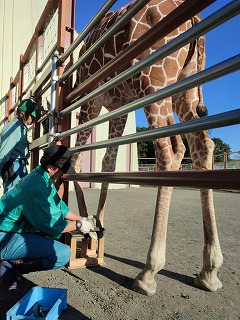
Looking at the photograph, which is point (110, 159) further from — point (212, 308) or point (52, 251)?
point (212, 308)

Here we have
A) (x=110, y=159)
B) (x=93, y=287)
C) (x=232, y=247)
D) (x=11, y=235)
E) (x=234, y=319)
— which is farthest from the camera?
(x=110, y=159)

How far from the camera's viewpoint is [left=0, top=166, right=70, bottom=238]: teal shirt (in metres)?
2.08

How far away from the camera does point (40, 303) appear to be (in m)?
1.90

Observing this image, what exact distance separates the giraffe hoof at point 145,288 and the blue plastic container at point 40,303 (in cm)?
57

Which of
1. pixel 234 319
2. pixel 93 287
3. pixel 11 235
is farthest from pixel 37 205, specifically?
pixel 234 319

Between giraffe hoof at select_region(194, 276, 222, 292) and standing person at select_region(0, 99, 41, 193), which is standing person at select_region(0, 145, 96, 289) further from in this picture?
standing person at select_region(0, 99, 41, 193)

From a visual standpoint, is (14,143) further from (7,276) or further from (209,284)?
(209,284)

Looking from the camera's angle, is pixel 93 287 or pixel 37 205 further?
pixel 93 287

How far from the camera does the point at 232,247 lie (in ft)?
11.3

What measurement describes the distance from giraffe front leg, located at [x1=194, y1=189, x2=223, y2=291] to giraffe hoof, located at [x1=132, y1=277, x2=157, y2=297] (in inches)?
15.2

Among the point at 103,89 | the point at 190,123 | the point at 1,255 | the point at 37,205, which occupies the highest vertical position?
the point at 103,89

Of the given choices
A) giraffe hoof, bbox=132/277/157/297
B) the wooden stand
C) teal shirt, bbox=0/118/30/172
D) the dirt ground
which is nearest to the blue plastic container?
the dirt ground

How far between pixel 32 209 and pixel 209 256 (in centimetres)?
139

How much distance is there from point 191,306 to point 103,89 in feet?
5.08
